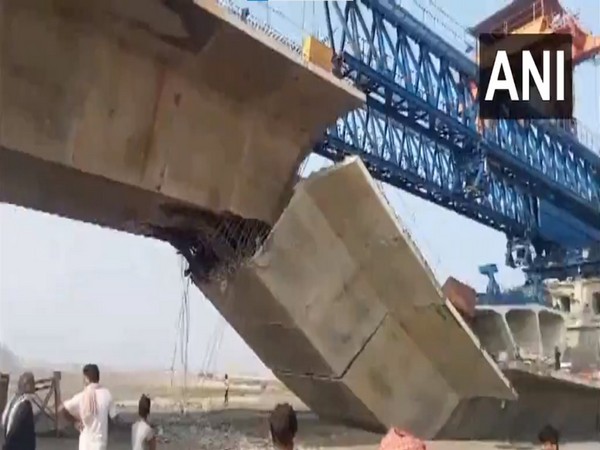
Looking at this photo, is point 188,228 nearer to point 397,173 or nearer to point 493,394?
point 493,394

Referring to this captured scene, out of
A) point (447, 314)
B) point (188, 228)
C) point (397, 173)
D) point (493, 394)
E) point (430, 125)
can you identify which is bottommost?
point (493, 394)

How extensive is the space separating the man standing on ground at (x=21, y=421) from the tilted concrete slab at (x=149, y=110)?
3.33m

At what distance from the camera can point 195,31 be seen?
10539 millimetres

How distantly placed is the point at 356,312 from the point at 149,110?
16.8 feet

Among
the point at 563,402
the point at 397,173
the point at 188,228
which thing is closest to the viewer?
the point at 188,228

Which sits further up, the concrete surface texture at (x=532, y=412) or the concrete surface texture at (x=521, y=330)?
the concrete surface texture at (x=521, y=330)

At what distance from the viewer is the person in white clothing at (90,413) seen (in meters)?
6.50

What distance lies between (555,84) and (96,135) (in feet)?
26.9

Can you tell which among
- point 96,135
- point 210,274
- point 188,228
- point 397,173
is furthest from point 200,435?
point 397,173

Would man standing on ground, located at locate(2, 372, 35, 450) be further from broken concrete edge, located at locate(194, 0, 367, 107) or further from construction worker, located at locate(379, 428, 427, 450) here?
broken concrete edge, located at locate(194, 0, 367, 107)

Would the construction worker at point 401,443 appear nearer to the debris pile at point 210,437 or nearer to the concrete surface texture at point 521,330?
the debris pile at point 210,437

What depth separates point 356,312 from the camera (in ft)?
44.6

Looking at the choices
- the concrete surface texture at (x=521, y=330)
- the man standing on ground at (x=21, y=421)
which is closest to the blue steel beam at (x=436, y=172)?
the concrete surface texture at (x=521, y=330)

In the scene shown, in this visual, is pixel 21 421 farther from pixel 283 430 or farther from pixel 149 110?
pixel 149 110
